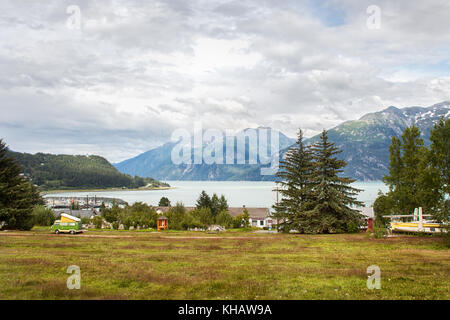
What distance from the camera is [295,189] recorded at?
3766 centimetres

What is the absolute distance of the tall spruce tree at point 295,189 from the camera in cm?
3588

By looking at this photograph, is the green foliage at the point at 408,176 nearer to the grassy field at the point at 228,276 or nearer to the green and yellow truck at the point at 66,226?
the grassy field at the point at 228,276

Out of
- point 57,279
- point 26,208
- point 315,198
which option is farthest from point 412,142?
point 26,208

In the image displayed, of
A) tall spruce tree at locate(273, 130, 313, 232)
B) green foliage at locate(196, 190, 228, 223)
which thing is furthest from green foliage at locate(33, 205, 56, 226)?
tall spruce tree at locate(273, 130, 313, 232)

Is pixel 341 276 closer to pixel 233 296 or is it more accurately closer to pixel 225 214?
pixel 233 296

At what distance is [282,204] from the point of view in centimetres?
3734

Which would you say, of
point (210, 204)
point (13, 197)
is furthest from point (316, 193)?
point (210, 204)

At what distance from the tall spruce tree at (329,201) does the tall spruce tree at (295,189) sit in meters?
0.86

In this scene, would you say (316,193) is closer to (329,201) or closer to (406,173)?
(329,201)

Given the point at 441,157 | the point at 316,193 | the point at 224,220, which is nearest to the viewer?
the point at 441,157

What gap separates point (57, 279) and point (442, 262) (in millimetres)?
15630

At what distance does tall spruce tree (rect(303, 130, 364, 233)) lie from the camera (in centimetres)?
3425

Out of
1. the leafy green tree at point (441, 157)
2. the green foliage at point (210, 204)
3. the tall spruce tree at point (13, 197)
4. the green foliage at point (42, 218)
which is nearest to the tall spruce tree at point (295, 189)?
the leafy green tree at point (441, 157)

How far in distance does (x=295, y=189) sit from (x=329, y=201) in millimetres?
4140
